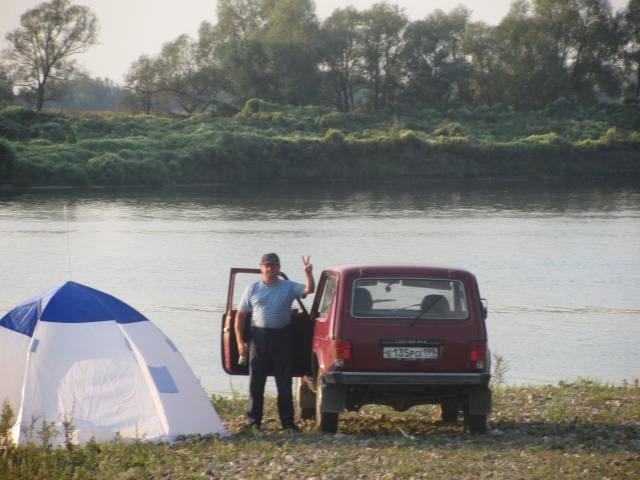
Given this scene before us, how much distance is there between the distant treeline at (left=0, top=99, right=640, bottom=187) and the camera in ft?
263

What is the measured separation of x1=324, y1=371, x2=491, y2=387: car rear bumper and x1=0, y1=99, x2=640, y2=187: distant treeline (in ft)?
229

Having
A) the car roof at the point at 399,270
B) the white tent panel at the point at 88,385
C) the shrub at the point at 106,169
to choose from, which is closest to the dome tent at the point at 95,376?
the white tent panel at the point at 88,385

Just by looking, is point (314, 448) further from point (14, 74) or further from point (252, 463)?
point (14, 74)

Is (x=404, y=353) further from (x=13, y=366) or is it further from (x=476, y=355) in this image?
(x=13, y=366)

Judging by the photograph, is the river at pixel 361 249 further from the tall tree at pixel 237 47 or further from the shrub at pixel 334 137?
the tall tree at pixel 237 47

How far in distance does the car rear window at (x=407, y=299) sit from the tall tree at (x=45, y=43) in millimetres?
86787

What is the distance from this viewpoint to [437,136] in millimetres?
90688

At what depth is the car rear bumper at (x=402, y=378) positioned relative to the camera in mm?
9867

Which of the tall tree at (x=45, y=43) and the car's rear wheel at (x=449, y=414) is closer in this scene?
the car's rear wheel at (x=449, y=414)

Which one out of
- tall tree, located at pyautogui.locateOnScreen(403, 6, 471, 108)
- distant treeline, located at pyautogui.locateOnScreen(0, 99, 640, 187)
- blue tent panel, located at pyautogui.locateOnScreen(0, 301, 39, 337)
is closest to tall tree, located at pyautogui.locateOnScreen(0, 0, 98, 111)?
distant treeline, located at pyautogui.locateOnScreen(0, 99, 640, 187)

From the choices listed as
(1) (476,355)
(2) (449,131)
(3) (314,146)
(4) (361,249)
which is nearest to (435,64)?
(2) (449,131)

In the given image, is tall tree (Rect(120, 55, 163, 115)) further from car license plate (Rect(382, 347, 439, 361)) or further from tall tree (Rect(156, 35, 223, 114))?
car license plate (Rect(382, 347, 439, 361))

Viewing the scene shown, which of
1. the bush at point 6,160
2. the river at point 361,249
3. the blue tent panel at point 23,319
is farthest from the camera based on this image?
the bush at point 6,160

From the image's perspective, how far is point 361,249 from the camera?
4316 cm
